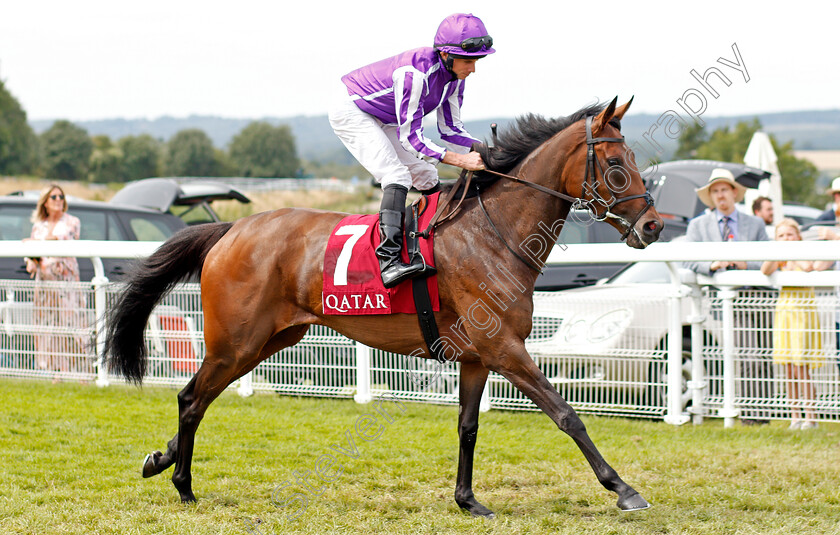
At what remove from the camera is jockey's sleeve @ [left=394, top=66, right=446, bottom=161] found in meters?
3.99

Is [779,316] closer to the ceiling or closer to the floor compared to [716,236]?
closer to the floor

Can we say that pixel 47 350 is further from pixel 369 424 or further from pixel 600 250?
pixel 600 250

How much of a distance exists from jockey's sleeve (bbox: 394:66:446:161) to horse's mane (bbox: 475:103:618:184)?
32 cm

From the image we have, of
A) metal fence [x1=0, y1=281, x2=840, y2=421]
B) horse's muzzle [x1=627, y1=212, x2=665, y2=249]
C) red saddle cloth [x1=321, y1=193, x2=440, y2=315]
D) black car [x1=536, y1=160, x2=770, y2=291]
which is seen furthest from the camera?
black car [x1=536, y1=160, x2=770, y2=291]

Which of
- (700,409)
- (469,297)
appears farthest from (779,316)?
(469,297)

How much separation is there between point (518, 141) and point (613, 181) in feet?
1.89

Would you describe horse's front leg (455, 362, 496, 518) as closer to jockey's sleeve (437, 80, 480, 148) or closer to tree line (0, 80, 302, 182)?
jockey's sleeve (437, 80, 480, 148)

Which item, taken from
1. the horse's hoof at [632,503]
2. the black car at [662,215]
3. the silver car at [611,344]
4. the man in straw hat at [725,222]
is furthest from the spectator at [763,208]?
the horse's hoof at [632,503]

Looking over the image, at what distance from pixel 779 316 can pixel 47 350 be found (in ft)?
20.1

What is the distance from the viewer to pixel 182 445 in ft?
14.5

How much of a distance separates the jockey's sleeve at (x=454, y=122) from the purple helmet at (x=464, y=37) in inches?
14.7

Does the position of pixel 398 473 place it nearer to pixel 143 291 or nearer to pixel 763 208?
pixel 143 291

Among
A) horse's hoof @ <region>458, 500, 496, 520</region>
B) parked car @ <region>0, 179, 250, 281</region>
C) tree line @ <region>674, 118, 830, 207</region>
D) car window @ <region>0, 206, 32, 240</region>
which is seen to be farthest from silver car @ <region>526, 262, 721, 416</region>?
tree line @ <region>674, 118, 830, 207</region>

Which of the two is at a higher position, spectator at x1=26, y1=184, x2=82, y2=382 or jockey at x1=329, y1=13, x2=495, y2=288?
jockey at x1=329, y1=13, x2=495, y2=288
